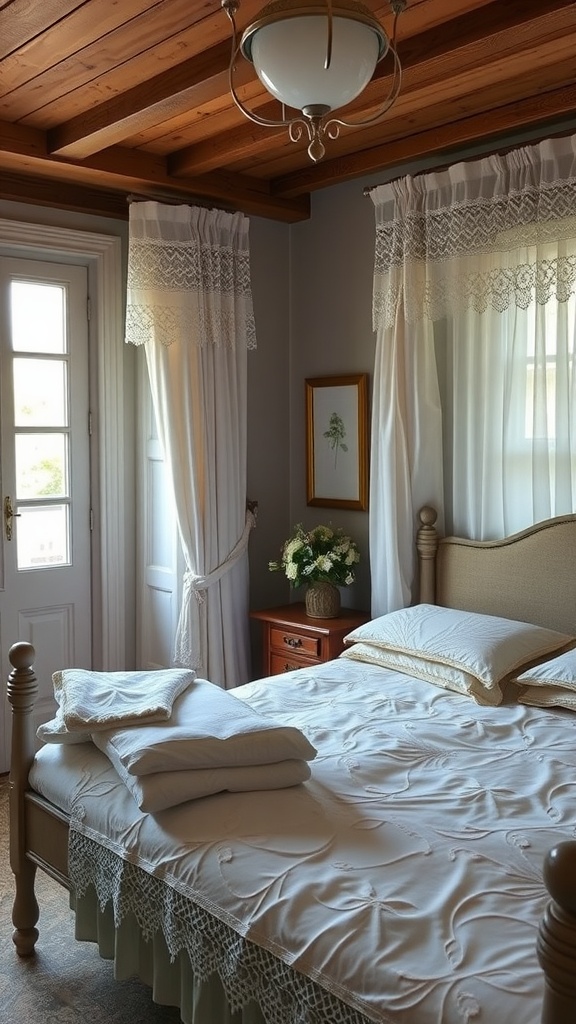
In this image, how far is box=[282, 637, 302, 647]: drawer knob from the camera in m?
3.87

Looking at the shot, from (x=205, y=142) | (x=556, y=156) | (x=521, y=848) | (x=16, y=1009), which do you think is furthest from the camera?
(x=205, y=142)

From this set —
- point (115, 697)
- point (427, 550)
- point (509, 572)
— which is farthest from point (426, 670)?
point (115, 697)

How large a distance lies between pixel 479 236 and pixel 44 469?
6.58ft

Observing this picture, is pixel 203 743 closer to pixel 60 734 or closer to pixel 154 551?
pixel 60 734

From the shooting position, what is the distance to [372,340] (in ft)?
13.4

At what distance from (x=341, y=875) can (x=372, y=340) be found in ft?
9.02

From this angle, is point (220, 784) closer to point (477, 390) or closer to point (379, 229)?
point (477, 390)

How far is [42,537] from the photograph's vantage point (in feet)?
13.0

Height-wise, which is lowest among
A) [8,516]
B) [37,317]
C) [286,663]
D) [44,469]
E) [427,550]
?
→ [286,663]

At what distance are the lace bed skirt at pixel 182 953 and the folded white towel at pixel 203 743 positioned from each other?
222mm

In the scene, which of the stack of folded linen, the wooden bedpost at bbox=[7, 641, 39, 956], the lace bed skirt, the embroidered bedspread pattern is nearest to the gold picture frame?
the embroidered bedspread pattern

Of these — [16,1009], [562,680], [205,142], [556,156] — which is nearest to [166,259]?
[205,142]

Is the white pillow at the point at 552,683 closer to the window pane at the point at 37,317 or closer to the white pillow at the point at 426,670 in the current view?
the white pillow at the point at 426,670

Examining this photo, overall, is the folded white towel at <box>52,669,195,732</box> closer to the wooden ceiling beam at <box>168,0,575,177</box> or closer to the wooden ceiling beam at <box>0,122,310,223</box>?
the wooden ceiling beam at <box>168,0,575,177</box>
